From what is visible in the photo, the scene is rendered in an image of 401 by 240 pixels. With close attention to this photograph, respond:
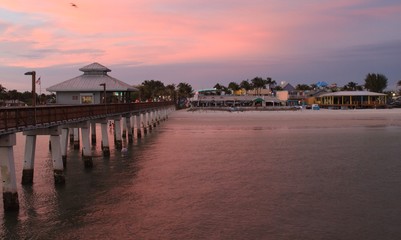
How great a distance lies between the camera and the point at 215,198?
80.6 ft

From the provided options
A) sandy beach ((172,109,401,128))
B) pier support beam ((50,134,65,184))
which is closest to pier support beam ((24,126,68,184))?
pier support beam ((50,134,65,184))

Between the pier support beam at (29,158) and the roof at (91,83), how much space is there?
3067cm

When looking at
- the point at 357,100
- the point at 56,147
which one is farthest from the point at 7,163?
the point at 357,100

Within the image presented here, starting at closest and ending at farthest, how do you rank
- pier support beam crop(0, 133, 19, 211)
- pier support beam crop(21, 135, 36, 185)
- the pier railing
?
1. pier support beam crop(0, 133, 19, 211)
2. the pier railing
3. pier support beam crop(21, 135, 36, 185)

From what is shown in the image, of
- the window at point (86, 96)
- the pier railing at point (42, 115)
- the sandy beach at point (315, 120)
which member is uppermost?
the window at point (86, 96)

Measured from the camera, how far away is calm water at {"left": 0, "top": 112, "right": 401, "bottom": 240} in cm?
1888

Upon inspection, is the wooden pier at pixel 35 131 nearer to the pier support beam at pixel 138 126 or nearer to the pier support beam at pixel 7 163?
the pier support beam at pixel 7 163

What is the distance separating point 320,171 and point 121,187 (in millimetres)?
16068

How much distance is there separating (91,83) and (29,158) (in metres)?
34.1

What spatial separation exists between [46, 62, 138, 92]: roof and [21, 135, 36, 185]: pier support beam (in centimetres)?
3067

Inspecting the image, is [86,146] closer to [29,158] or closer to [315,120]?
[29,158]

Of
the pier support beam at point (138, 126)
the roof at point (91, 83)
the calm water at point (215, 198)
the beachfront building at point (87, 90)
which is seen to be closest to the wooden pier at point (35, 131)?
the calm water at point (215, 198)

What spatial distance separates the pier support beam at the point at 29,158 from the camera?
25806 millimetres

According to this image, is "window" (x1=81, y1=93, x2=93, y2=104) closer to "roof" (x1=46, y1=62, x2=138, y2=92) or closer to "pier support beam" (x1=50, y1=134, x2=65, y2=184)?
"roof" (x1=46, y1=62, x2=138, y2=92)
